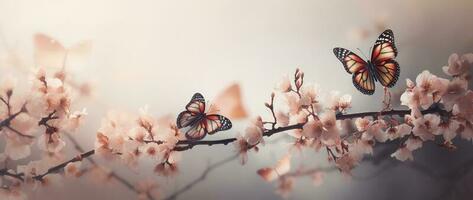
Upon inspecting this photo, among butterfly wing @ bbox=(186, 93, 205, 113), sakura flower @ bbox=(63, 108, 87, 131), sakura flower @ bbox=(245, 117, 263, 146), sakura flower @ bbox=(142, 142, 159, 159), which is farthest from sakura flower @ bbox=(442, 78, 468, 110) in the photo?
sakura flower @ bbox=(63, 108, 87, 131)

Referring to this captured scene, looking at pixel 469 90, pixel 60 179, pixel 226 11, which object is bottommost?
pixel 60 179

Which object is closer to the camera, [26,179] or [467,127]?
[26,179]

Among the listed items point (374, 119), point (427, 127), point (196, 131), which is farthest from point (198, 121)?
point (427, 127)

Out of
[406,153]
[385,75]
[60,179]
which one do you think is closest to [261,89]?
[385,75]

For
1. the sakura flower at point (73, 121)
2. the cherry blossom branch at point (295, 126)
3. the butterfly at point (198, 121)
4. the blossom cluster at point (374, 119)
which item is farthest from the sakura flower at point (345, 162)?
the sakura flower at point (73, 121)

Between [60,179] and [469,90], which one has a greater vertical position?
[469,90]

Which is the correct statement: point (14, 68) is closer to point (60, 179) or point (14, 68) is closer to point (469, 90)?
point (60, 179)

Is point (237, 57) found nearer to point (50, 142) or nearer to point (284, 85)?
point (284, 85)
